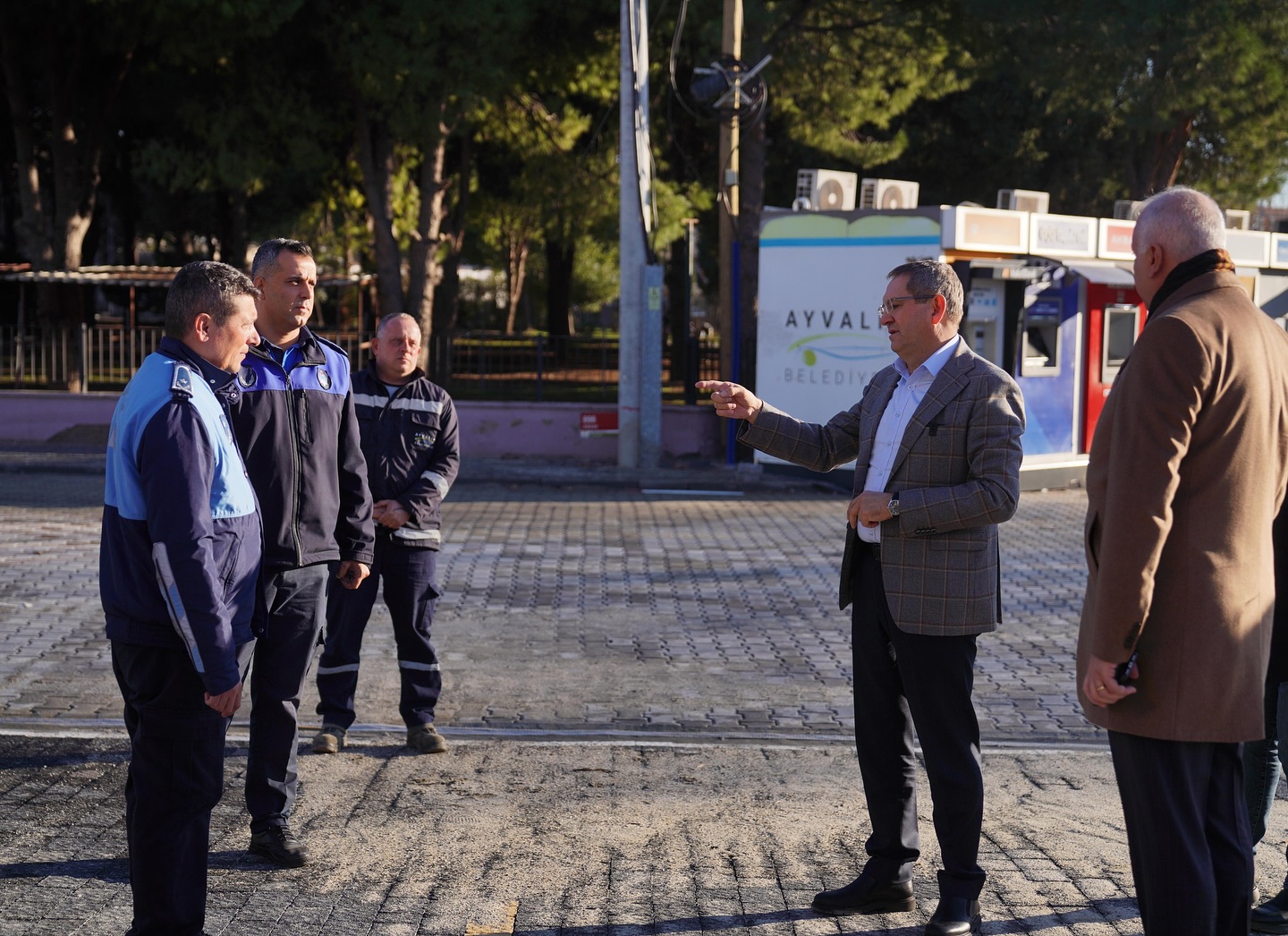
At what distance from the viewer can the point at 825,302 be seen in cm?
1645

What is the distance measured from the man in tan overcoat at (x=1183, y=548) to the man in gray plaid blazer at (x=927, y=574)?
67cm

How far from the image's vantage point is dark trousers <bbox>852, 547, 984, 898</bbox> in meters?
4.02

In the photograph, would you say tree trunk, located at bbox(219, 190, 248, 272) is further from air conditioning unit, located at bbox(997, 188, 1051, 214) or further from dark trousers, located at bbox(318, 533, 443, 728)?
dark trousers, located at bbox(318, 533, 443, 728)

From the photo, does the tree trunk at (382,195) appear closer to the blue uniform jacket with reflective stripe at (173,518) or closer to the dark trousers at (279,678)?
the dark trousers at (279,678)

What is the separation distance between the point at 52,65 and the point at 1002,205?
16.0 metres

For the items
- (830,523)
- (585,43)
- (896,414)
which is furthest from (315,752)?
(585,43)

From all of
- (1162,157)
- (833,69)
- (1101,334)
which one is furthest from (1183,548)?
(1162,157)

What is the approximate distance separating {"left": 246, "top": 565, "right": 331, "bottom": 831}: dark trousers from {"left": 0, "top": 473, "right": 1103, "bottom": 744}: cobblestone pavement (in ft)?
5.22

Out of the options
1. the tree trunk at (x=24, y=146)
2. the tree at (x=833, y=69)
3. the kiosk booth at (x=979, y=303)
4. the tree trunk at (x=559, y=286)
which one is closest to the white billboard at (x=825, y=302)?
the kiosk booth at (x=979, y=303)

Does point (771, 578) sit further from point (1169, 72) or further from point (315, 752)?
point (1169, 72)

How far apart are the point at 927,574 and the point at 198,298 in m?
2.11

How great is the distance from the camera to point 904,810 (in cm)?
425

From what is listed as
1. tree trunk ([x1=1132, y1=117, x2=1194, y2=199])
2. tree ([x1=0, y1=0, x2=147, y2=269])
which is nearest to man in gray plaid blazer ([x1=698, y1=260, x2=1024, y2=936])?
tree ([x1=0, y1=0, x2=147, y2=269])

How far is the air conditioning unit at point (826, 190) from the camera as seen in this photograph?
53.4 feet
